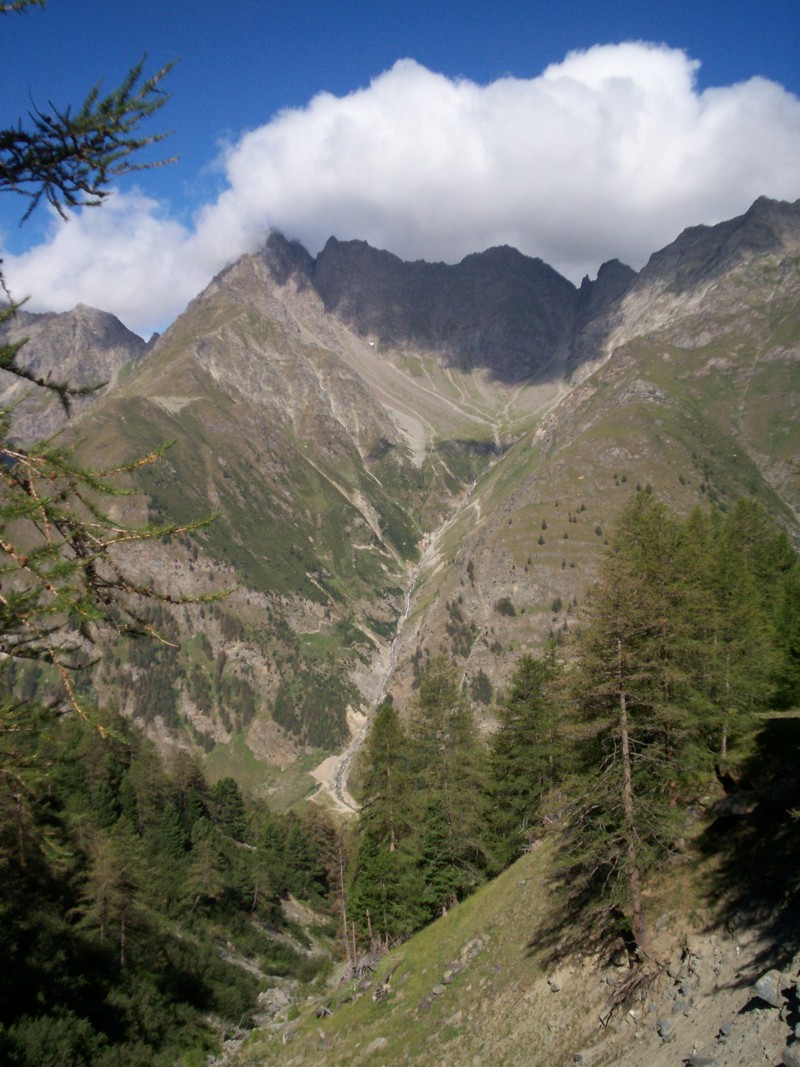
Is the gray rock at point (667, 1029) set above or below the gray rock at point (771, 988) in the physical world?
below

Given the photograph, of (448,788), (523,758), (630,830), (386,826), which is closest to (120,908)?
(386,826)

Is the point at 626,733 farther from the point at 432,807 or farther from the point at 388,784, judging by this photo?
the point at 388,784

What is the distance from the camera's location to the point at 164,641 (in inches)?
305

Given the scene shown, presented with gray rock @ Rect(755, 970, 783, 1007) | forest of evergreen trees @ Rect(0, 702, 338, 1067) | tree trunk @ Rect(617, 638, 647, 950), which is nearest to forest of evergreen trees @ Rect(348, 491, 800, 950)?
tree trunk @ Rect(617, 638, 647, 950)

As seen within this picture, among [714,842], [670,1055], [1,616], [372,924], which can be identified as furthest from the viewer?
[372,924]

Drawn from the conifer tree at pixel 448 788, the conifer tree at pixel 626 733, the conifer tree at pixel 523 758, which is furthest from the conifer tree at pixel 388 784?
the conifer tree at pixel 626 733

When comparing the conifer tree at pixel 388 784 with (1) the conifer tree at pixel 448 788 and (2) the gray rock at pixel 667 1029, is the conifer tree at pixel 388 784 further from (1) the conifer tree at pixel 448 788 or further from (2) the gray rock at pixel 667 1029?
(2) the gray rock at pixel 667 1029

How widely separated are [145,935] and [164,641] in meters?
46.5

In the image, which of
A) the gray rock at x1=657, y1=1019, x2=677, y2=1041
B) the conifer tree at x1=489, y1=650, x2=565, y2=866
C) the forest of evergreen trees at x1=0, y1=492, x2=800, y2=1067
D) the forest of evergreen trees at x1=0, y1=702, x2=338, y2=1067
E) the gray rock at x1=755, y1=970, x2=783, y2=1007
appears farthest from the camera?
the conifer tree at x1=489, y1=650, x2=565, y2=866

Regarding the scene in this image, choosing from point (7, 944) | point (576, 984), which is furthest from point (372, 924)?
point (576, 984)

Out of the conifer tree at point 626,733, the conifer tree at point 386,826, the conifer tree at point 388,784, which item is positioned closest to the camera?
the conifer tree at point 626,733

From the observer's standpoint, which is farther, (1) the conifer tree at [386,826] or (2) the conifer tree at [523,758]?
(1) the conifer tree at [386,826]

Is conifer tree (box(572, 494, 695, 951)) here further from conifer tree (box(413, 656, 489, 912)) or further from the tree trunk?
conifer tree (box(413, 656, 489, 912))

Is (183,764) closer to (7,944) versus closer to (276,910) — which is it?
(276,910)
